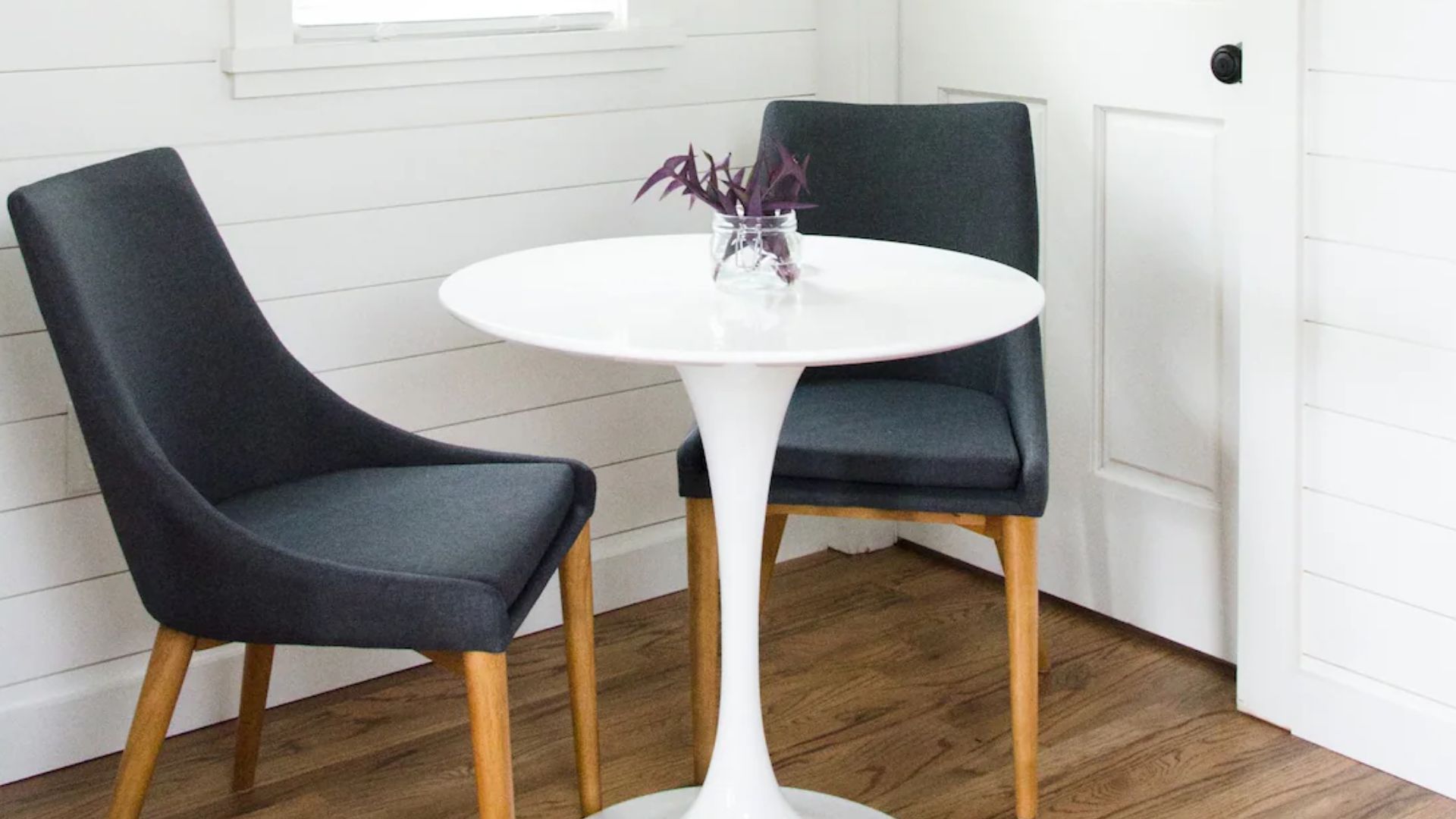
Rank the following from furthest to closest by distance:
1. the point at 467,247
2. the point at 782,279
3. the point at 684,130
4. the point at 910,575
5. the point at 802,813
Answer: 1. the point at 910,575
2. the point at 684,130
3. the point at 467,247
4. the point at 802,813
5. the point at 782,279

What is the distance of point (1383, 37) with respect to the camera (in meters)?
2.07

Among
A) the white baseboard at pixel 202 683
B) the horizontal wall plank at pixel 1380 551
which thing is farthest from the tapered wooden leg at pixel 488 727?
the horizontal wall plank at pixel 1380 551

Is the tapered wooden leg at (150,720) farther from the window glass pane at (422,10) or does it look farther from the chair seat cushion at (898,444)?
the window glass pane at (422,10)

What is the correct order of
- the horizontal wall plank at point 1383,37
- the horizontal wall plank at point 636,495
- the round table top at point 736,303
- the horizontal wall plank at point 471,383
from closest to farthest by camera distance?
the round table top at point 736,303 → the horizontal wall plank at point 1383,37 → the horizontal wall plank at point 471,383 → the horizontal wall plank at point 636,495

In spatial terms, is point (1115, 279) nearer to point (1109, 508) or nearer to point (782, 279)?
point (1109, 508)

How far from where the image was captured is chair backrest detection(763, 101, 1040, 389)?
241 centimetres

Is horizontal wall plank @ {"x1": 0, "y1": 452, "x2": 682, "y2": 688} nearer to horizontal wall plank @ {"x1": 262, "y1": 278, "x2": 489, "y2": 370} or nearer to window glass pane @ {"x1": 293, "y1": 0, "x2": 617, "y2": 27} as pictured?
horizontal wall plank @ {"x1": 262, "y1": 278, "x2": 489, "y2": 370}

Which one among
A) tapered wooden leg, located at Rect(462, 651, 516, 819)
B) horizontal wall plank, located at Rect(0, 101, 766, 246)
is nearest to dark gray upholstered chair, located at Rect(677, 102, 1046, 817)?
horizontal wall plank, located at Rect(0, 101, 766, 246)

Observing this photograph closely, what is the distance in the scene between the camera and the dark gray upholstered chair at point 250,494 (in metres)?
1.74

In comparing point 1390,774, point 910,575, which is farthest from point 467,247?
point 1390,774

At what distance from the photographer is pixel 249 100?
2320 mm

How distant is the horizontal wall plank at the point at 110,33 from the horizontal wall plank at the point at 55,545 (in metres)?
0.60

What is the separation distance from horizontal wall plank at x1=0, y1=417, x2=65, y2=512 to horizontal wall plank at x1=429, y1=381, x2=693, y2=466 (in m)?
0.57

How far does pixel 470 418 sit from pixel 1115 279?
106 cm
